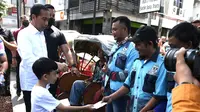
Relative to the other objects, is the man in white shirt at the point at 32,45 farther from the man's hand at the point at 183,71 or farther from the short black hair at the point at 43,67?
the man's hand at the point at 183,71

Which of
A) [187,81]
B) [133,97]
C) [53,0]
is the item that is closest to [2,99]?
[133,97]

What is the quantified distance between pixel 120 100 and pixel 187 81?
1872mm

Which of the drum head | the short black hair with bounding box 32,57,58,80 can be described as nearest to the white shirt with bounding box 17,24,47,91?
the short black hair with bounding box 32,57,58,80

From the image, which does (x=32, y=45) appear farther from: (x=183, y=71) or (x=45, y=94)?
(x=183, y=71)

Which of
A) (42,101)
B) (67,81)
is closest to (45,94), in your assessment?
(42,101)

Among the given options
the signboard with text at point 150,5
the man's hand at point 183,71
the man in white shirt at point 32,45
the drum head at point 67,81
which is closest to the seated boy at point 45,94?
the man in white shirt at point 32,45

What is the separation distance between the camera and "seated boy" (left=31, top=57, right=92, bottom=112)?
2.17m

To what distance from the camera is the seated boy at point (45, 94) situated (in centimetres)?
217

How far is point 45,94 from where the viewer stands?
86.0 inches

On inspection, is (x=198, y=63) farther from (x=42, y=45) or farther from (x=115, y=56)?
(x=42, y=45)

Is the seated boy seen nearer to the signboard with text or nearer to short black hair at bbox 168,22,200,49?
short black hair at bbox 168,22,200,49

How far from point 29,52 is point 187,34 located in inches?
70.2

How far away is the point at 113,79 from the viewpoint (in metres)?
2.73

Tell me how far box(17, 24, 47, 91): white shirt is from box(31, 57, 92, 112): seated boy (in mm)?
364
